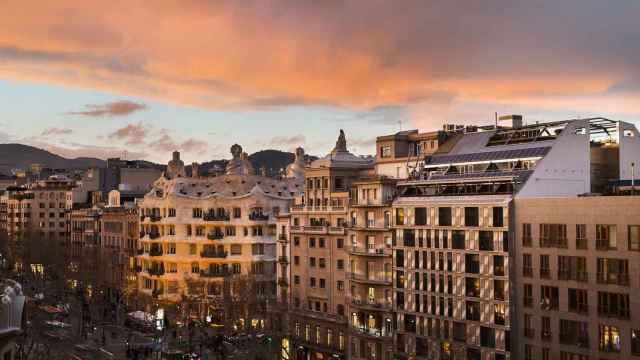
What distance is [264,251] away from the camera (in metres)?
127

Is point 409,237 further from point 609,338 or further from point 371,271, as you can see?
point 609,338

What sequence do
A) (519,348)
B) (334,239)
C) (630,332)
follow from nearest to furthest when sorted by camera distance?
(630,332) < (519,348) < (334,239)

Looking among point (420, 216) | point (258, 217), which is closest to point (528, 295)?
point (420, 216)

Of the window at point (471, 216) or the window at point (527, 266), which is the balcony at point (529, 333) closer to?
the window at point (527, 266)

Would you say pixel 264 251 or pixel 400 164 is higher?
pixel 400 164

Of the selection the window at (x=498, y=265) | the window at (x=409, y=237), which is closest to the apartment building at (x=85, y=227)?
the window at (x=409, y=237)

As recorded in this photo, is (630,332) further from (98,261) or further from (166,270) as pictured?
(98,261)

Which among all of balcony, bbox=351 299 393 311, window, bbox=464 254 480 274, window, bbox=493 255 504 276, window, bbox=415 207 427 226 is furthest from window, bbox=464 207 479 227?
balcony, bbox=351 299 393 311

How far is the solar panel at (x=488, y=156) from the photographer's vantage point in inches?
3187

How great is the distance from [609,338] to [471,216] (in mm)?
18393

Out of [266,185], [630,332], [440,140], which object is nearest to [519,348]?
[630,332]

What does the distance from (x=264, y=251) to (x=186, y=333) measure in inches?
648

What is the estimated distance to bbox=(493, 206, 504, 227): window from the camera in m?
77.4

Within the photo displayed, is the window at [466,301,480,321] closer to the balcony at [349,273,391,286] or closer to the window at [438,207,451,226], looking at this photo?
the window at [438,207,451,226]
